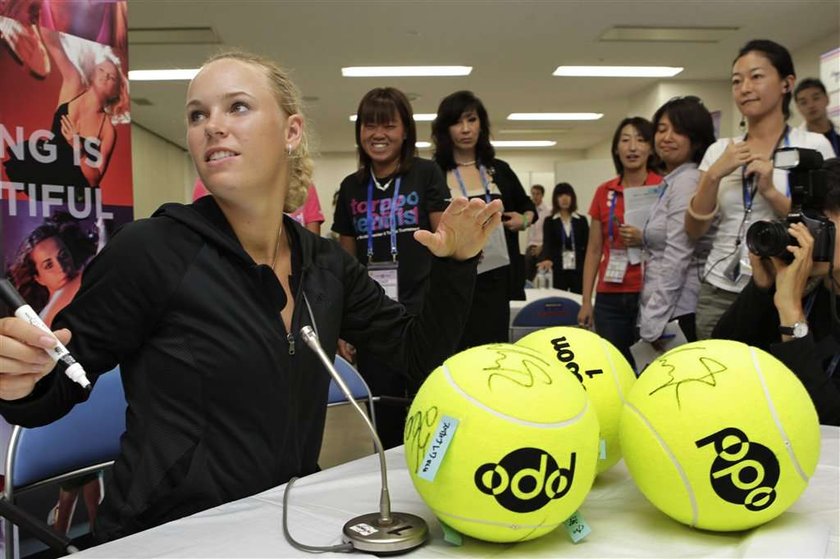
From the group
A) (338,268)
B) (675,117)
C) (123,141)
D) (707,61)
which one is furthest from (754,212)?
(707,61)

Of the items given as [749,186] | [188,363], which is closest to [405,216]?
[749,186]

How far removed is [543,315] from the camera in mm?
3670

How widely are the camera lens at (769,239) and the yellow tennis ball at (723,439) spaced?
84cm

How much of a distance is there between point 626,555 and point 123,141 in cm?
236

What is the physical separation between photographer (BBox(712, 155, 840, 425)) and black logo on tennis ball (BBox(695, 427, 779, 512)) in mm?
595

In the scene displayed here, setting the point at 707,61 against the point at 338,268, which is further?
the point at 707,61

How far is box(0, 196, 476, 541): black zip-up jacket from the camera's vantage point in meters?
0.96

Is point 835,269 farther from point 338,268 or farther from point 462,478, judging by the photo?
point 462,478

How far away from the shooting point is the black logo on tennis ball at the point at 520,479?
2.09 feet

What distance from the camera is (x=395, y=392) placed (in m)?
2.23

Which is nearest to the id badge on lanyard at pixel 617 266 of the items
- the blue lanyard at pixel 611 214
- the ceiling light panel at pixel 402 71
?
the blue lanyard at pixel 611 214

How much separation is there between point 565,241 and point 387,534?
22.0ft

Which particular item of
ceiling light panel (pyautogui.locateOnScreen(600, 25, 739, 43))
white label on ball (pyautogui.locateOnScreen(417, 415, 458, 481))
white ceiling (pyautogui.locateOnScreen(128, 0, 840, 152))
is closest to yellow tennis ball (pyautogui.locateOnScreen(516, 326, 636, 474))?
white label on ball (pyautogui.locateOnScreen(417, 415, 458, 481))

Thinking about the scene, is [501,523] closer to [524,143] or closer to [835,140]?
[835,140]
